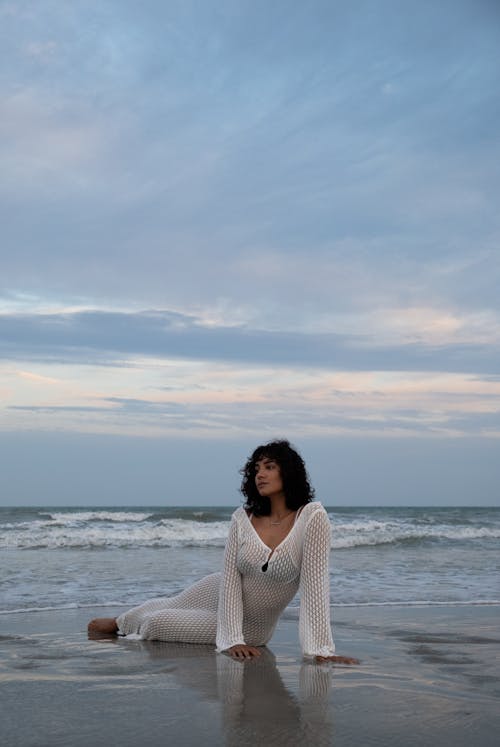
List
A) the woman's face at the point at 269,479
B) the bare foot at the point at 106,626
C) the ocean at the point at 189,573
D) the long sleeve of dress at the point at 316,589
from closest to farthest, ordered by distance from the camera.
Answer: the long sleeve of dress at the point at 316,589 → the woman's face at the point at 269,479 → the bare foot at the point at 106,626 → the ocean at the point at 189,573

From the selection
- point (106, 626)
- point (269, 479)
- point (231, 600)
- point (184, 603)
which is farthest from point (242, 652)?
point (106, 626)

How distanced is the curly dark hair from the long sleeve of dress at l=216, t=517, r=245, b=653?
22 cm

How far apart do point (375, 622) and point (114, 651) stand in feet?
9.29

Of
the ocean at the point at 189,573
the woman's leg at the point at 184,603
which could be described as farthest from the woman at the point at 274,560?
the ocean at the point at 189,573

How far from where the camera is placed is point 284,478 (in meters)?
5.57

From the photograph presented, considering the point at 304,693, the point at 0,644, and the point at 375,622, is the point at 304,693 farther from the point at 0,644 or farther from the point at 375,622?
the point at 375,622

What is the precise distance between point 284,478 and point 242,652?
45.8 inches

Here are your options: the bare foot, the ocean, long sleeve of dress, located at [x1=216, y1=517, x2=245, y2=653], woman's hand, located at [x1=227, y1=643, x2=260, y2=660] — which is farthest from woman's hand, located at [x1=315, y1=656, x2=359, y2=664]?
the ocean

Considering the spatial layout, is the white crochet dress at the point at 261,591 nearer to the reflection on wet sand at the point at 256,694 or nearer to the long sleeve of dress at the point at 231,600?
the long sleeve of dress at the point at 231,600

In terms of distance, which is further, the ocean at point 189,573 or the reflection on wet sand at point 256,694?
the ocean at point 189,573

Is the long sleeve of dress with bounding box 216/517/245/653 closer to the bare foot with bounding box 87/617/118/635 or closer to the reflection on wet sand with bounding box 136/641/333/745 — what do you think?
the reflection on wet sand with bounding box 136/641/333/745

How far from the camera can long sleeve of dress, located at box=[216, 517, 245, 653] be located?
5.59 metres

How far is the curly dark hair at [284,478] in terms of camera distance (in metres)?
5.58

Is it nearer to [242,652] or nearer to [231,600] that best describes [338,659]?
[242,652]
